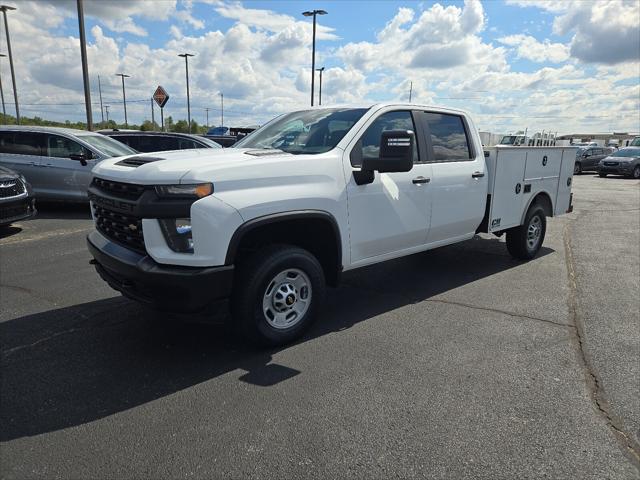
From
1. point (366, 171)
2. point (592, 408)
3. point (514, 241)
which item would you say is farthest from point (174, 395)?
point (514, 241)

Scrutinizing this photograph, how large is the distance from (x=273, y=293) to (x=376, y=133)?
175cm

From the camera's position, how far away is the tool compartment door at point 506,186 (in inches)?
223

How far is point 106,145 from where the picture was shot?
10.0m

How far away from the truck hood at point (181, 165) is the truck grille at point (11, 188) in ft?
15.3

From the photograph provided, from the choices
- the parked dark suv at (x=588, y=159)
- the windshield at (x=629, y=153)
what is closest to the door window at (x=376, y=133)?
the windshield at (x=629, y=153)

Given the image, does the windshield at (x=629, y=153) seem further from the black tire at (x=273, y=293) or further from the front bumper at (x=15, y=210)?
the front bumper at (x=15, y=210)

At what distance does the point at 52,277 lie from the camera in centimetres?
550

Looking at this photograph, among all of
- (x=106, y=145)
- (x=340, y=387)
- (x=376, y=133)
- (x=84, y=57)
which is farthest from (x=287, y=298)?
(x=84, y=57)

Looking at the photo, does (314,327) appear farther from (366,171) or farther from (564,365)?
(564,365)

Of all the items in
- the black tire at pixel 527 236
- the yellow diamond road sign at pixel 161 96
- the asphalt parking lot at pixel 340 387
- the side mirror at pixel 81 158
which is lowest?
the asphalt parking lot at pixel 340 387

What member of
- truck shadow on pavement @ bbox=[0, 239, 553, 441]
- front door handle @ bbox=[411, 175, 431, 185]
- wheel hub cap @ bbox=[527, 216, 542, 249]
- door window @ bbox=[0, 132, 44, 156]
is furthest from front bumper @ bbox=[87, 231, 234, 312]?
door window @ bbox=[0, 132, 44, 156]

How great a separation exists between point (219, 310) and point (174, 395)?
2.11 feet

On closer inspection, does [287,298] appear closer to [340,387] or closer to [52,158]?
[340,387]

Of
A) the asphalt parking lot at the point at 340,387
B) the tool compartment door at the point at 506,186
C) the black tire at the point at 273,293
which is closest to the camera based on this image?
the asphalt parking lot at the point at 340,387
